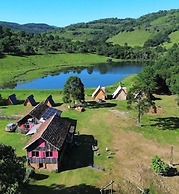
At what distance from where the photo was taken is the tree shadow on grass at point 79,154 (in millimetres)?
47594

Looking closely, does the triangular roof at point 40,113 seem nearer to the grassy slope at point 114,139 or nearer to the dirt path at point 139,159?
the grassy slope at point 114,139

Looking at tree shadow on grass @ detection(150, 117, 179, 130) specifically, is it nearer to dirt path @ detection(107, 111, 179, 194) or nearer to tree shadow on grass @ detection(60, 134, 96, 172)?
dirt path @ detection(107, 111, 179, 194)

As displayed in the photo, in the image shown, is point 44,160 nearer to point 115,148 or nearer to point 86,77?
point 115,148

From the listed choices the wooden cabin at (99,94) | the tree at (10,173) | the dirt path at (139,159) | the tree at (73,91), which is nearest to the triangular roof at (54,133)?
the dirt path at (139,159)

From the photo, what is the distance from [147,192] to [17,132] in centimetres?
2992

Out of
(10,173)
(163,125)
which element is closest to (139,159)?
(163,125)

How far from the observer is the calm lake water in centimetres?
13107

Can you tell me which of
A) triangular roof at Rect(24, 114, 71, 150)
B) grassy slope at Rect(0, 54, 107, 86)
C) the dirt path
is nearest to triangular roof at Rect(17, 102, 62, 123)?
triangular roof at Rect(24, 114, 71, 150)

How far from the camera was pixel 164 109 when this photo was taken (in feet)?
253

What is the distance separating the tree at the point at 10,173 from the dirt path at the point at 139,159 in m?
16.8

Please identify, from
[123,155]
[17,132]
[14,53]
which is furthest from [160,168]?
[14,53]

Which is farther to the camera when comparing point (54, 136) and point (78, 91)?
point (78, 91)

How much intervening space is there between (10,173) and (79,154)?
22077mm

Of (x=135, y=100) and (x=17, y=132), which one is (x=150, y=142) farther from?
(x=17, y=132)
